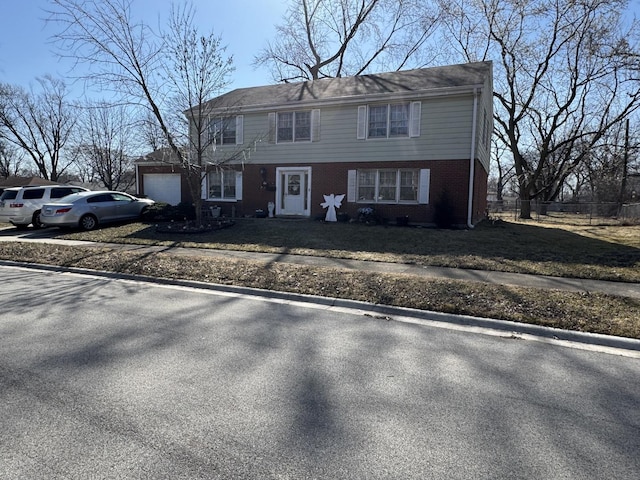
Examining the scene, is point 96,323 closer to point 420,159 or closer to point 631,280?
point 631,280

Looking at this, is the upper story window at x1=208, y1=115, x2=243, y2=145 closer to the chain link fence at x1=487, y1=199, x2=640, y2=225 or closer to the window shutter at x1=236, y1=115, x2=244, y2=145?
the window shutter at x1=236, y1=115, x2=244, y2=145

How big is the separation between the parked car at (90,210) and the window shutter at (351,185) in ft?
29.3

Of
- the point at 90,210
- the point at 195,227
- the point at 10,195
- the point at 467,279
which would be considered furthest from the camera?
the point at 10,195

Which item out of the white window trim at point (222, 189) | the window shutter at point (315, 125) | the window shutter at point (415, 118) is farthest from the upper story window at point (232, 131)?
the window shutter at point (415, 118)

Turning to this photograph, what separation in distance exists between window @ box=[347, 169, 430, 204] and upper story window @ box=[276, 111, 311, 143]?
2.85m

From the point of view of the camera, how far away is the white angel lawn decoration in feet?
53.8

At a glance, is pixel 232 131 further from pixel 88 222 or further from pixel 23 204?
pixel 23 204

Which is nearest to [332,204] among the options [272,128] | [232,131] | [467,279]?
[272,128]

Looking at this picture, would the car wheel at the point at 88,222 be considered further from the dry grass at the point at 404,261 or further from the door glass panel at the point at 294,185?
the door glass panel at the point at 294,185

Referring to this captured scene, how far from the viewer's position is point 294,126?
1738 cm

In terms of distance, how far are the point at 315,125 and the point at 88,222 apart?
9.94 meters

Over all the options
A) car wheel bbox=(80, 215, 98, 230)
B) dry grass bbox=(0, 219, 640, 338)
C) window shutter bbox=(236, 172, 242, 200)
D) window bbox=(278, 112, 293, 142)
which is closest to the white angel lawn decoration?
dry grass bbox=(0, 219, 640, 338)

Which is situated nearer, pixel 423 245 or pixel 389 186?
pixel 423 245

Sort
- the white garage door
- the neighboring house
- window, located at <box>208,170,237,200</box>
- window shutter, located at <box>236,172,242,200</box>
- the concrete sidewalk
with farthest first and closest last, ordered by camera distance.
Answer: the white garage door, window, located at <box>208,170,237,200</box>, window shutter, located at <box>236,172,242,200</box>, the neighboring house, the concrete sidewalk
